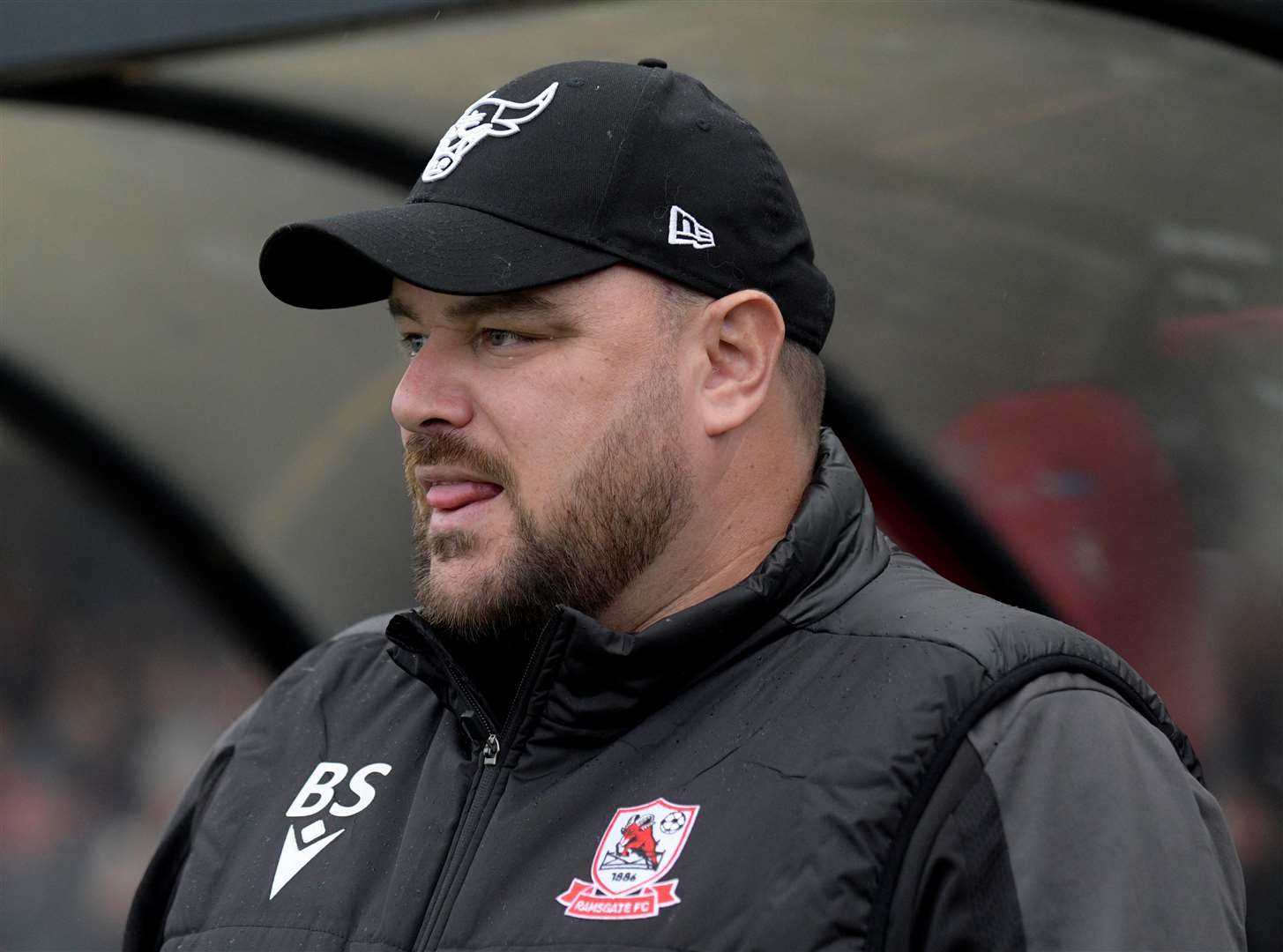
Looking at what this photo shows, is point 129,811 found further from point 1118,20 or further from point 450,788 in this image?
point 1118,20

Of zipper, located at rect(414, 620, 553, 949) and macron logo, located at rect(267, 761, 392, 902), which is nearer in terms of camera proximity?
zipper, located at rect(414, 620, 553, 949)

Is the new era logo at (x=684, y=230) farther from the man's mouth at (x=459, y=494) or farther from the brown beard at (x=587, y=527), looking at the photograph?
the man's mouth at (x=459, y=494)

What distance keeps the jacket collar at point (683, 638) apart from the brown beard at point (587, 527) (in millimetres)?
74

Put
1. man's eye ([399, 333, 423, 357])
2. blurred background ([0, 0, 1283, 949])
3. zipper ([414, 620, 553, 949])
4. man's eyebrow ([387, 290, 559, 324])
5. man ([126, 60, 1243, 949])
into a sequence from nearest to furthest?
man ([126, 60, 1243, 949])
zipper ([414, 620, 553, 949])
man's eyebrow ([387, 290, 559, 324])
man's eye ([399, 333, 423, 357])
blurred background ([0, 0, 1283, 949])

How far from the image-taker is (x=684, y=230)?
1.51 meters

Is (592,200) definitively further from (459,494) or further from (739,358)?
(459,494)

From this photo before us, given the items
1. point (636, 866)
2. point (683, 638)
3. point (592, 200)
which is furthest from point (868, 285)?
point (636, 866)

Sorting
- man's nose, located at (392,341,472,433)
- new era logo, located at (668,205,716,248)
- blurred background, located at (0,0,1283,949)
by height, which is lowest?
blurred background, located at (0,0,1283,949)

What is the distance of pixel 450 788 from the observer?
149 centimetres

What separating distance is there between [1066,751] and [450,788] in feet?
2.01

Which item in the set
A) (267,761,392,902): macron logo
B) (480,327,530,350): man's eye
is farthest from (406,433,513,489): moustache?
(267,761,392,902): macron logo

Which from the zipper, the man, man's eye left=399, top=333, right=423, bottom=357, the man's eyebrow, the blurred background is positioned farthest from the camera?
the blurred background

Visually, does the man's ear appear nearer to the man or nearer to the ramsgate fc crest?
the man

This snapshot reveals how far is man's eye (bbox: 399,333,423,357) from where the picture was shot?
1638 millimetres
